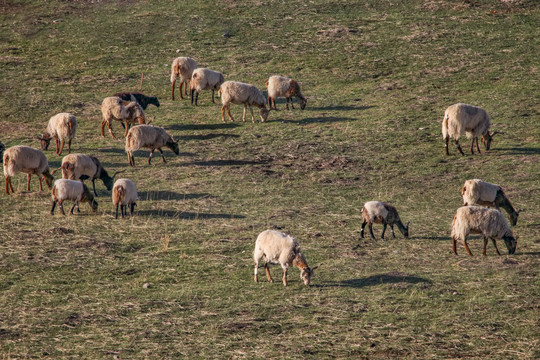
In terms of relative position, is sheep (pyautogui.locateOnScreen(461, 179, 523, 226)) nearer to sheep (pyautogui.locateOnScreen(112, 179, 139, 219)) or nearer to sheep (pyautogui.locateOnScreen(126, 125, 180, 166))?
sheep (pyautogui.locateOnScreen(112, 179, 139, 219))

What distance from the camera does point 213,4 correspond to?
3152cm

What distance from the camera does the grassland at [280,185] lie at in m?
9.27

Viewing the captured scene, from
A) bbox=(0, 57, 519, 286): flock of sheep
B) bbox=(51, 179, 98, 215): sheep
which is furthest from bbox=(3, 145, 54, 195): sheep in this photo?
bbox=(51, 179, 98, 215): sheep

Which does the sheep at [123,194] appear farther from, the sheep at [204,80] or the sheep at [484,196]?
the sheep at [204,80]

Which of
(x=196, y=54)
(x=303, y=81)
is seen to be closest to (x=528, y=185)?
(x=303, y=81)

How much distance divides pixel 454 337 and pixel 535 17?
912 inches

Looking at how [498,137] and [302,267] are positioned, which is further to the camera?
[498,137]

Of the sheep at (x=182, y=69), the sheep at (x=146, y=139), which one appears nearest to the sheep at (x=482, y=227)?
the sheep at (x=146, y=139)

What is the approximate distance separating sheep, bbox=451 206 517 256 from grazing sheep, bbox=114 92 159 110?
11805 millimetres

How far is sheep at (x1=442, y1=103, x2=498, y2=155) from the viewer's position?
59.5ft

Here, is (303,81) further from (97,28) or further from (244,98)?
(97,28)

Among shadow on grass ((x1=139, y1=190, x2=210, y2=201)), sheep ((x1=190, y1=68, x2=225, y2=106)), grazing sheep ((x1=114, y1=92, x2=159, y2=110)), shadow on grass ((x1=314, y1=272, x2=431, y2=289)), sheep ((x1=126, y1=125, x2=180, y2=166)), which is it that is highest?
sheep ((x1=190, y1=68, x2=225, y2=106))

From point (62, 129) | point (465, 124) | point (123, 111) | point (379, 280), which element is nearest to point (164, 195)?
point (62, 129)

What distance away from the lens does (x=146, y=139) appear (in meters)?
17.4
